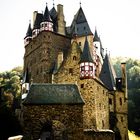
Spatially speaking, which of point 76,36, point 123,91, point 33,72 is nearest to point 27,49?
point 33,72

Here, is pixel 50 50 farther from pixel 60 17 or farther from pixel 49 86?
pixel 49 86

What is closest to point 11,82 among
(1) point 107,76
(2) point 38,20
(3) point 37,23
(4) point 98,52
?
(2) point 38,20

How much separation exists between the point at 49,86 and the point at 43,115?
13.3 feet

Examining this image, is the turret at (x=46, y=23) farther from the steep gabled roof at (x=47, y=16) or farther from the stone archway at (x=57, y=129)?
the stone archway at (x=57, y=129)

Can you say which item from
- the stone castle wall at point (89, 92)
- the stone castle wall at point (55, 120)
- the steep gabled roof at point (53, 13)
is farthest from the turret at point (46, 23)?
the stone castle wall at point (55, 120)

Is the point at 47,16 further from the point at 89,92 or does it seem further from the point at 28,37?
the point at 89,92

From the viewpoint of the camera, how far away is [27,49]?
203 ft

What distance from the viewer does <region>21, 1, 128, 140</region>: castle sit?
33250 mm

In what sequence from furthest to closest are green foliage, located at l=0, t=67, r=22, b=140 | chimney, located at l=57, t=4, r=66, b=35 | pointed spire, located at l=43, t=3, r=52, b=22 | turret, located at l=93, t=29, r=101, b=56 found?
turret, located at l=93, t=29, r=101, b=56, chimney, located at l=57, t=4, r=66, b=35, pointed spire, located at l=43, t=3, r=52, b=22, green foliage, located at l=0, t=67, r=22, b=140

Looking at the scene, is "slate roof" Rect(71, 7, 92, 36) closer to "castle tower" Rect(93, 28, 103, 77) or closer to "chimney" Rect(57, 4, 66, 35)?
"chimney" Rect(57, 4, 66, 35)

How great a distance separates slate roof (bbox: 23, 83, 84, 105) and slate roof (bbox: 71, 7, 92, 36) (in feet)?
65.4

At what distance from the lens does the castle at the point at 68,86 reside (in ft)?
109

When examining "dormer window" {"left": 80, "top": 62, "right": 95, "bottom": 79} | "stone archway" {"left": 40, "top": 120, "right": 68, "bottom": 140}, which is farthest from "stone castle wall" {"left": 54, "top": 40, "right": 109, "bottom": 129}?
"stone archway" {"left": 40, "top": 120, "right": 68, "bottom": 140}

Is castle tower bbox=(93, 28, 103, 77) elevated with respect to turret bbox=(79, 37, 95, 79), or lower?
elevated
